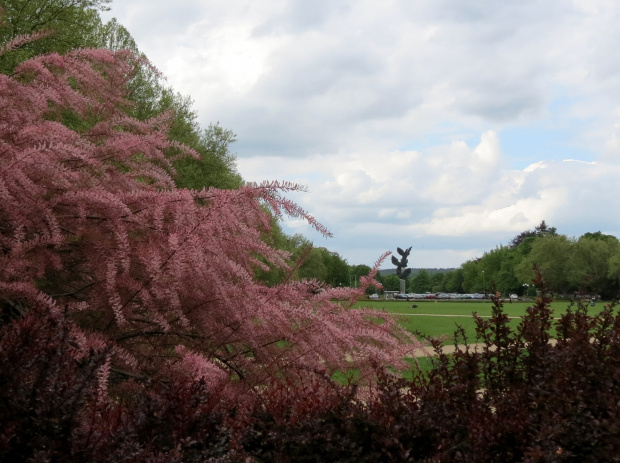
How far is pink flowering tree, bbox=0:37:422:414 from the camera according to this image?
3.22 metres

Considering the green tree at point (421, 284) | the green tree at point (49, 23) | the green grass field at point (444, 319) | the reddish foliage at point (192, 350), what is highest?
the green tree at point (49, 23)

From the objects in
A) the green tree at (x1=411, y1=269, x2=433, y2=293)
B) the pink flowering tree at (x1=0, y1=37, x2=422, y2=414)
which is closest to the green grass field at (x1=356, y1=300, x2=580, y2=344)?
the pink flowering tree at (x1=0, y1=37, x2=422, y2=414)

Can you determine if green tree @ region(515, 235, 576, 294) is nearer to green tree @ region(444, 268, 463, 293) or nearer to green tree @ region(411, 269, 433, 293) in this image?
green tree @ region(444, 268, 463, 293)

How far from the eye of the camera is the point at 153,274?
314cm

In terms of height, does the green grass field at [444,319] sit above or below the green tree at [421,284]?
below

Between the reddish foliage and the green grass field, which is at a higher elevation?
the reddish foliage

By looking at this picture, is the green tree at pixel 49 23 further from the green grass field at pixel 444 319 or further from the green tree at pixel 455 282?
the green tree at pixel 455 282

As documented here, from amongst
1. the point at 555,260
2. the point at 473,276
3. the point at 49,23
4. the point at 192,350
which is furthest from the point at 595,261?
the point at 192,350

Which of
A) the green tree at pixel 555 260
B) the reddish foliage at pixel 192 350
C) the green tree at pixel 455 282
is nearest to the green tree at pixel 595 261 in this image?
the green tree at pixel 555 260

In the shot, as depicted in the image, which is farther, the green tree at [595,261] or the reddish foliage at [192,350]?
the green tree at [595,261]

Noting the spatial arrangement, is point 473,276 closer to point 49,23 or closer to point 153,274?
point 49,23

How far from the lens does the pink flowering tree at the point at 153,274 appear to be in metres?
3.22

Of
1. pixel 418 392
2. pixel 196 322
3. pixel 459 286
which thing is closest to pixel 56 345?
pixel 196 322

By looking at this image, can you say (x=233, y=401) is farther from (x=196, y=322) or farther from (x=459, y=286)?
(x=459, y=286)
